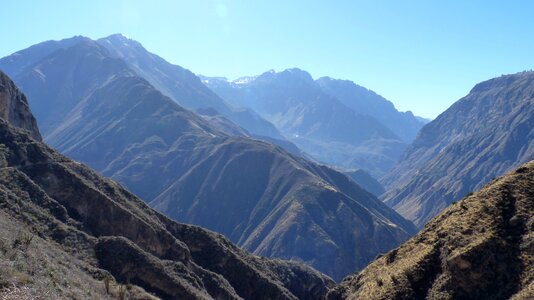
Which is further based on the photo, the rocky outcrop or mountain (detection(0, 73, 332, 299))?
the rocky outcrop

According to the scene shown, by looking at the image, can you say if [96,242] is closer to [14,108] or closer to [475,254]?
[475,254]

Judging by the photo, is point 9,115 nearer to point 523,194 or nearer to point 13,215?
point 13,215

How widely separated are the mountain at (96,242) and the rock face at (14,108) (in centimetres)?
110

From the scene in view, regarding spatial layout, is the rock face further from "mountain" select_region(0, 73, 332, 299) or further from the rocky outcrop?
the rocky outcrop

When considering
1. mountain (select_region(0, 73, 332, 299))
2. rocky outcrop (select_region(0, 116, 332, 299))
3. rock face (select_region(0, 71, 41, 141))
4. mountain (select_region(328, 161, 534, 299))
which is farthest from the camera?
rock face (select_region(0, 71, 41, 141))

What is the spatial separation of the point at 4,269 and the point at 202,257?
169 feet

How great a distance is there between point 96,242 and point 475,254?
45.0 meters

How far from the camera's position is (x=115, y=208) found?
78750mm

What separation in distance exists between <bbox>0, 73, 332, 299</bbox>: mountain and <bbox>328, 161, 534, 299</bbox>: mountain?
2653 cm

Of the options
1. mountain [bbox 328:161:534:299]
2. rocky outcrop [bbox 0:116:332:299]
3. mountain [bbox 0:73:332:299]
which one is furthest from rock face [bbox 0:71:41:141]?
mountain [bbox 328:161:534:299]

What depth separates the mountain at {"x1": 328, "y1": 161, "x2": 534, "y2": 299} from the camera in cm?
4159

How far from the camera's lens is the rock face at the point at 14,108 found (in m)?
99.2

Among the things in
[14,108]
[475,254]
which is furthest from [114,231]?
[475,254]

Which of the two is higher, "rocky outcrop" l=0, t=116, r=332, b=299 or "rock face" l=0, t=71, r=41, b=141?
"rock face" l=0, t=71, r=41, b=141
